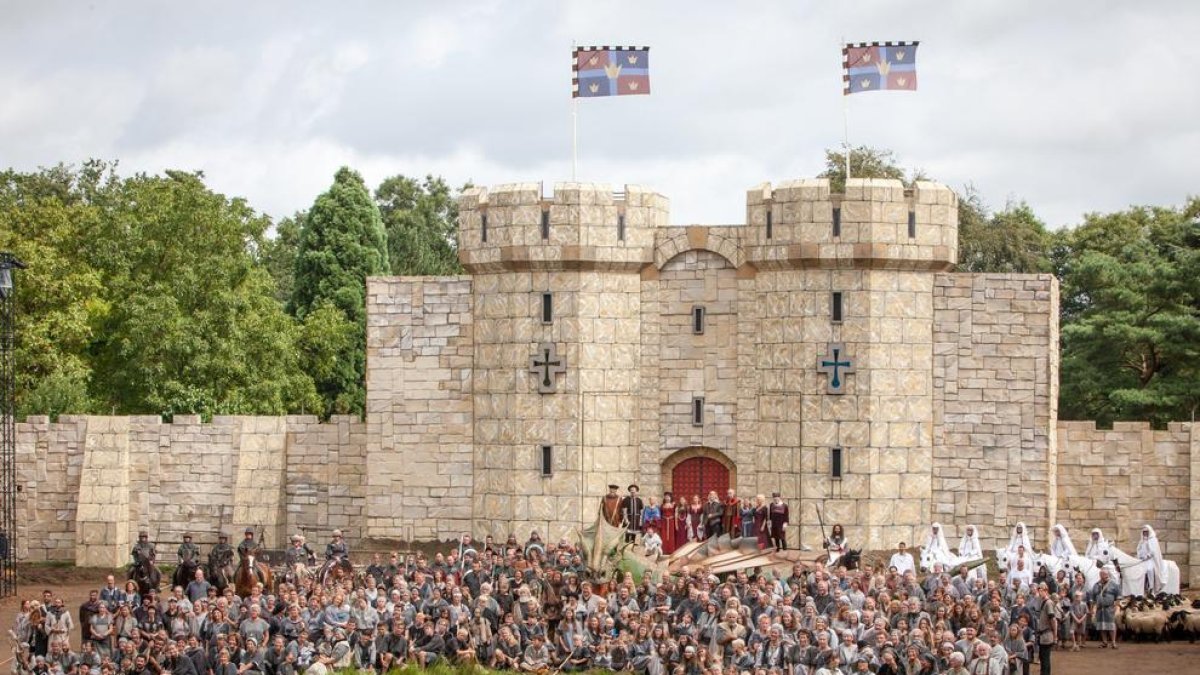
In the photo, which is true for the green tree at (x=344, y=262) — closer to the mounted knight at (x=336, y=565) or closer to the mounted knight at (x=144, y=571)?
the mounted knight at (x=336, y=565)

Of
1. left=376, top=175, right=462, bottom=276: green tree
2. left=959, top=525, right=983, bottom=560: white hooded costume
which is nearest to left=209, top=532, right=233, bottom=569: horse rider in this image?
left=959, top=525, right=983, bottom=560: white hooded costume

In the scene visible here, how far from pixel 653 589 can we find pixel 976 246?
32.6 m

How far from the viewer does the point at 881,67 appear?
1533 inches

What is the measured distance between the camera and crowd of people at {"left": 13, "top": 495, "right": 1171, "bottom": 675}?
29375mm

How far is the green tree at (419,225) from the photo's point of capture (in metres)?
72.6

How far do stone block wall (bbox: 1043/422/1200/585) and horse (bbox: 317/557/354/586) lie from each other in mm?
13327

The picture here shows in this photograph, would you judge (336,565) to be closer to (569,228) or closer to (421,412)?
(421,412)

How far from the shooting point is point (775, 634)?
29.5 meters

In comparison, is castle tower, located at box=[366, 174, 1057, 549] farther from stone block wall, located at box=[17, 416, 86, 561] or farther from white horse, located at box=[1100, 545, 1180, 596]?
stone block wall, located at box=[17, 416, 86, 561]

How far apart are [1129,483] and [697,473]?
792 cm

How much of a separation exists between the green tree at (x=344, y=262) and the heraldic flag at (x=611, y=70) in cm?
2489

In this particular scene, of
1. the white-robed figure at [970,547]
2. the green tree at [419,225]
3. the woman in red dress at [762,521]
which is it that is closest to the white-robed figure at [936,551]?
the white-robed figure at [970,547]

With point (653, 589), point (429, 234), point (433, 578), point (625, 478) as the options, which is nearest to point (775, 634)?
point (653, 589)

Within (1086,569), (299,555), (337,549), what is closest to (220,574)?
(299,555)
